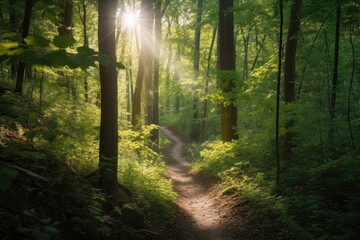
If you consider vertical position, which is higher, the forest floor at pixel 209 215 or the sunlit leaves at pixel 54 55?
the sunlit leaves at pixel 54 55

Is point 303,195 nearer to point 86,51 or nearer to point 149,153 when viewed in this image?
point 149,153

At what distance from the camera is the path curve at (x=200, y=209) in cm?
812

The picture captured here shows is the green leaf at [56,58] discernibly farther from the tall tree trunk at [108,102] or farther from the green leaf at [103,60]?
the tall tree trunk at [108,102]

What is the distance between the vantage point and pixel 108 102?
6461 mm

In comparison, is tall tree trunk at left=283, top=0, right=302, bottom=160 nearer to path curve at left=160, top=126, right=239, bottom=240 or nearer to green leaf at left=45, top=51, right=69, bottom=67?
path curve at left=160, top=126, right=239, bottom=240

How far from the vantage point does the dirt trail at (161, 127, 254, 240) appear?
26.4ft

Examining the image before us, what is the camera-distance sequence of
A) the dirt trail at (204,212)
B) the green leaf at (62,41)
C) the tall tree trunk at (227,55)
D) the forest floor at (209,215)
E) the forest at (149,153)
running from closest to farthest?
the green leaf at (62,41) → the forest at (149,153) → the forest floor at (209,215) → the dirt trail at (204,212) → the tall tree trunk at (227,55)

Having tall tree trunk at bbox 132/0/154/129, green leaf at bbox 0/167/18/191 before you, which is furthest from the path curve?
green leaf at bbox 0/167/18/191

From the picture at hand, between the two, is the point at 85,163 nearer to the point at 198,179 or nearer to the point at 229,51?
the point at 198,179

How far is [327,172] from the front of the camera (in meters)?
8.35

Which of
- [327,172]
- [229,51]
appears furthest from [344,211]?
[229,51]

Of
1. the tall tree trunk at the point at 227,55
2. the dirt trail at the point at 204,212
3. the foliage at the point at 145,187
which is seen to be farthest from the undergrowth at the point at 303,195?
the tall tree trunk at the point at 227,55

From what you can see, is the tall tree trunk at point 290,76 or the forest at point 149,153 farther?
the tall tree trunk at point 290,76

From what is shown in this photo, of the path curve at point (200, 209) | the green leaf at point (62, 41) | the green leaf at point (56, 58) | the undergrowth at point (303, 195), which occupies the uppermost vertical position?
the green leaf at point (62, 41)
